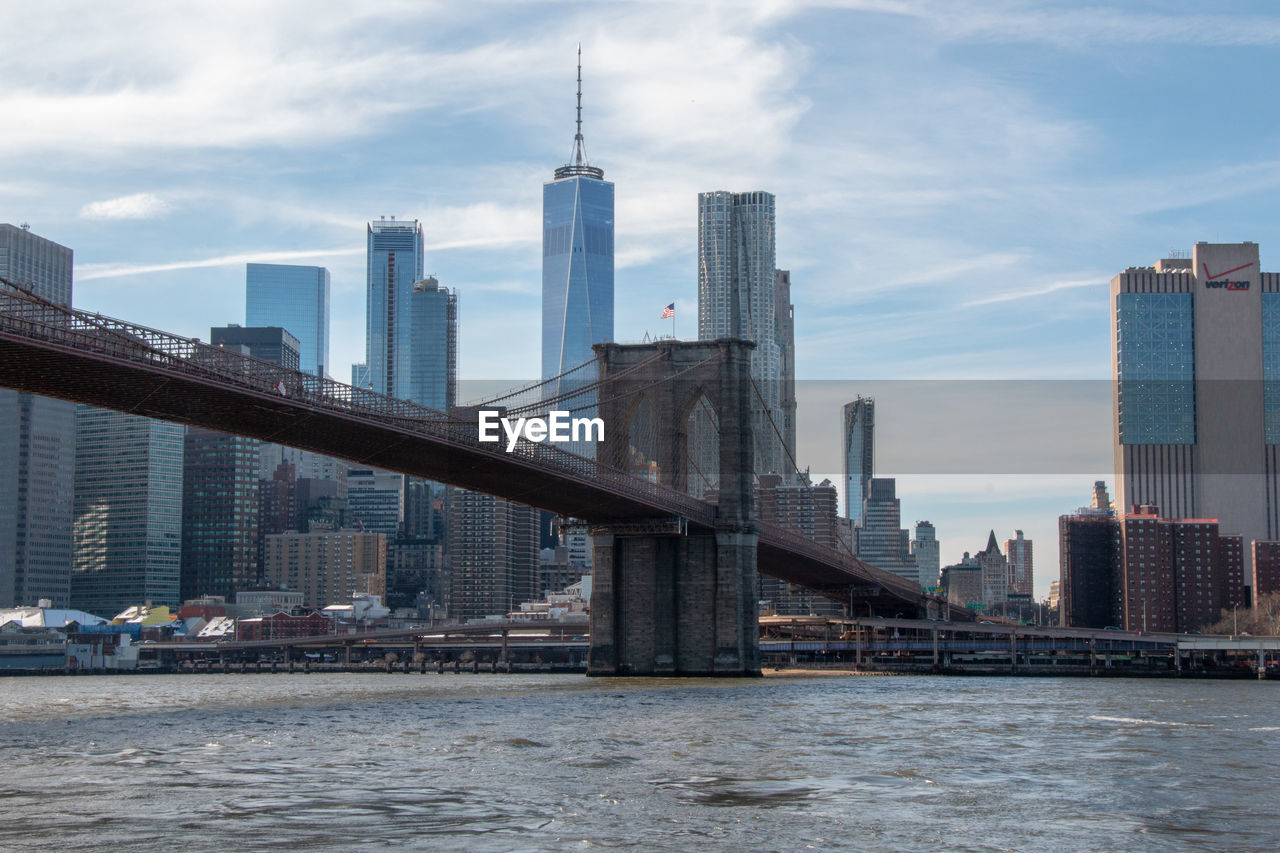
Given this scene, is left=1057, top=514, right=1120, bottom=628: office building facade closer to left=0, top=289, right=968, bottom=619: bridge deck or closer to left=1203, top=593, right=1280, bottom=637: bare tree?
left=1203, top=593, right=1280, bottom=637: bare tree

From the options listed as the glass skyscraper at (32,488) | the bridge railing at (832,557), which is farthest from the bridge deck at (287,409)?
the glass skyscraper at (32,488)

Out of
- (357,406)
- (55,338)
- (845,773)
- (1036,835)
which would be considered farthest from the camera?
(357,406)

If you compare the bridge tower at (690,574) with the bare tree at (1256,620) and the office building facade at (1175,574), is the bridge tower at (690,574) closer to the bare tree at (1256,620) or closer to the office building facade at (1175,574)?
the bare tree at (1256,620)

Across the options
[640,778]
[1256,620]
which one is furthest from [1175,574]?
[640,778]

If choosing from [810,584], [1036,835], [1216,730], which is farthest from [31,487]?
[1036,835]

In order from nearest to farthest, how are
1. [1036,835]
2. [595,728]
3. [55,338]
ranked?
[1036,835]
[595,728]
[55,338]

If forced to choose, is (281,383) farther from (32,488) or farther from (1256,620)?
(32,488)

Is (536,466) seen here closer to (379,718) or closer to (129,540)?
(379,718)

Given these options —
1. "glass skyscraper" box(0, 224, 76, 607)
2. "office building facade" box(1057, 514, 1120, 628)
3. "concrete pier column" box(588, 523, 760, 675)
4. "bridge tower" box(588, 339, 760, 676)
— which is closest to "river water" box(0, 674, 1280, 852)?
"bridge tower" box(588, 339, 760, 676)
